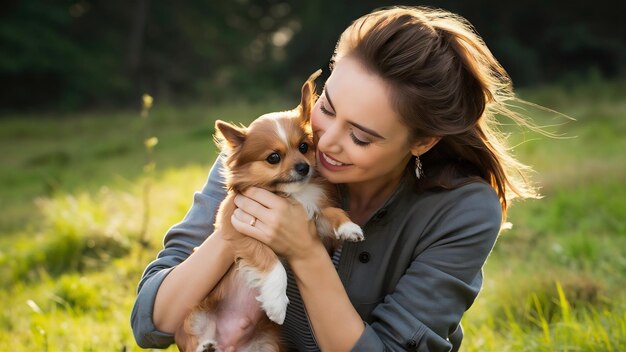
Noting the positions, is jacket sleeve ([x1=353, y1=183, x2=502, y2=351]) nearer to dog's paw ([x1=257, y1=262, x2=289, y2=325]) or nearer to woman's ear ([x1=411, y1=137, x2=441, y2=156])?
woman's ear ([x1=411, y1=137, x2=441, y2=156])

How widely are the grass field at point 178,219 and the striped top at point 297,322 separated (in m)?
0.99

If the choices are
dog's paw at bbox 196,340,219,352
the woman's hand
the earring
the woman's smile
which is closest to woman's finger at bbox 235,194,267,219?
the woman's hand

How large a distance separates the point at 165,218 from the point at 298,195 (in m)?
3.53

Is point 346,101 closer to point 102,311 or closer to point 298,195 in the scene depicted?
point 298,195

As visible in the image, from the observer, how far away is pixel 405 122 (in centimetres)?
241

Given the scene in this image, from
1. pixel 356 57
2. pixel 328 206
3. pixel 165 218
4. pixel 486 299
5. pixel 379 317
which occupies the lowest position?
pixel 165 218

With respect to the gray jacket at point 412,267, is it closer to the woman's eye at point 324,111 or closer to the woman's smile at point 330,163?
the woman's smile at point 330,163

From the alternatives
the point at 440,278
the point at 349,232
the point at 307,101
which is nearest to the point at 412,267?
the point at 440,278

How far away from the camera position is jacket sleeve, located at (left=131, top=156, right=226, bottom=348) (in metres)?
2.56

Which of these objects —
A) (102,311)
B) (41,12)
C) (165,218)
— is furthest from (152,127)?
(102,311)

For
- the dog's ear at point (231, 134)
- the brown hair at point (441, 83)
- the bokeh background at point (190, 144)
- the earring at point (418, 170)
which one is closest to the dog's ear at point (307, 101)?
the brown hair at point (441, 83)

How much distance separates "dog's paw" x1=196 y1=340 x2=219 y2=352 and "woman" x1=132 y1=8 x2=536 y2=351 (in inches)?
5.1

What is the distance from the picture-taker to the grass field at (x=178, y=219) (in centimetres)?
357

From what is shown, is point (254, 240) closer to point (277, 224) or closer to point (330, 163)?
point (277, 224)
